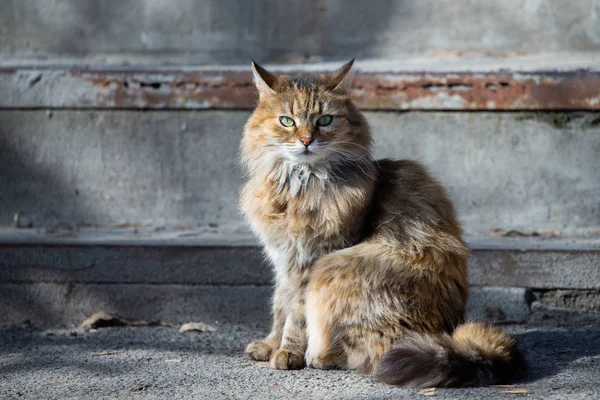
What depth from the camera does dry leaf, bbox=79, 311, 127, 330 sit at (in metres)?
5.07

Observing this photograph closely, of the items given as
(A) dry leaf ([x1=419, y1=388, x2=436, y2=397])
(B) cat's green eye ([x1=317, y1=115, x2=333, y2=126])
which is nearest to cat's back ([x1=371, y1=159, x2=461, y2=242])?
(B) cat's green eye ([x1=317, y1=115, x2=333, y2=126])

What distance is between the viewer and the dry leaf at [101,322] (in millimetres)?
5066

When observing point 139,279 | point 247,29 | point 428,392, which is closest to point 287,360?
point 428,392

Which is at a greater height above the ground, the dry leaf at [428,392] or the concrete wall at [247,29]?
the concrete wall at [247,29]

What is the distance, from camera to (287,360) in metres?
3.96

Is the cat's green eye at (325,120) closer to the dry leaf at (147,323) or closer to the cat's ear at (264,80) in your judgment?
the cat's ear at (264,80)

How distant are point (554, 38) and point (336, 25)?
155cm

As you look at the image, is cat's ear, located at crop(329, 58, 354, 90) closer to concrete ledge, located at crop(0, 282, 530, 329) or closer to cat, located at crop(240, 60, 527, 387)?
cat, located at crop(240, 60, 527, 387)

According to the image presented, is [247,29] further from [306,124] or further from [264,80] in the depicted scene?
[306,124]

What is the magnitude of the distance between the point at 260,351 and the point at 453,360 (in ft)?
3.58

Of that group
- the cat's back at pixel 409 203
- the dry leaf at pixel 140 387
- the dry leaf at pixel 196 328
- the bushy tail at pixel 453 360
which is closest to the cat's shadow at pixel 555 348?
the bushy tail at pixel 453 360

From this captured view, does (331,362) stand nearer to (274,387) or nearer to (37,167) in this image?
(274,387)

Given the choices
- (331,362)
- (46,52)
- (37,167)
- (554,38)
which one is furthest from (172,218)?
(554,38)

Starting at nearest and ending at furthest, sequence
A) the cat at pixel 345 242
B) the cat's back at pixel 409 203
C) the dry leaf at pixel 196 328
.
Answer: the cat at pixel 345 242, the cat's back at pixel 409 203, the dry leaf at pixel 196 328
